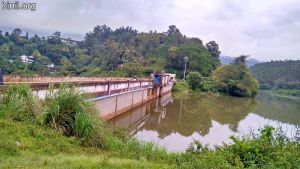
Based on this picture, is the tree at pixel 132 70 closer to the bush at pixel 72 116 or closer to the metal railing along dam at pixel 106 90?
the metal railing along dam at pixel 106 90

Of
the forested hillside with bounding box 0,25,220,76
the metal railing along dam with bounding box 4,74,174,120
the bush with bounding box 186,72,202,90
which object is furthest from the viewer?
the bush with bounding box 186,72,202,90

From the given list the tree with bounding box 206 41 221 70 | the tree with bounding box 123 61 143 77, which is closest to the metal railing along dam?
the tree with bounding box 123 61 143 77

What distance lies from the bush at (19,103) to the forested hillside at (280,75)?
327ft

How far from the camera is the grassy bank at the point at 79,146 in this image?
573cm

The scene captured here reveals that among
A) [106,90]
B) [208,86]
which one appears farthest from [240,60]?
[106,90]

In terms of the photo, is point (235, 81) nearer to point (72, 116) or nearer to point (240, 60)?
point (240, 60)

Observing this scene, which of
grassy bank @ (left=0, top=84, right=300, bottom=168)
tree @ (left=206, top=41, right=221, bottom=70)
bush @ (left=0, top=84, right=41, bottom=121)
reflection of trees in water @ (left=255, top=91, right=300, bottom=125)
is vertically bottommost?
reflection of trees in water @ (left=255, top=91, right=300, bottom=125)

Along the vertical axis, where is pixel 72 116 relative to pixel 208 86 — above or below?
above

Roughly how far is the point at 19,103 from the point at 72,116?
1369 millimetres

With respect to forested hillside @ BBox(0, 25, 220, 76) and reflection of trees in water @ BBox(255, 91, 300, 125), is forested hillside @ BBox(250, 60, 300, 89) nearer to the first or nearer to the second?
forested hillside @ BBox(0, 25, 220, 76)

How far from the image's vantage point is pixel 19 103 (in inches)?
327

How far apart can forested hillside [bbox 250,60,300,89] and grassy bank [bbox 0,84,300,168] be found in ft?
323

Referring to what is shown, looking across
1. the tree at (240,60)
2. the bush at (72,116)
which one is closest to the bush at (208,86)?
the tree at (240,60)

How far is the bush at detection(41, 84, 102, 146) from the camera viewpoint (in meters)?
8.05
